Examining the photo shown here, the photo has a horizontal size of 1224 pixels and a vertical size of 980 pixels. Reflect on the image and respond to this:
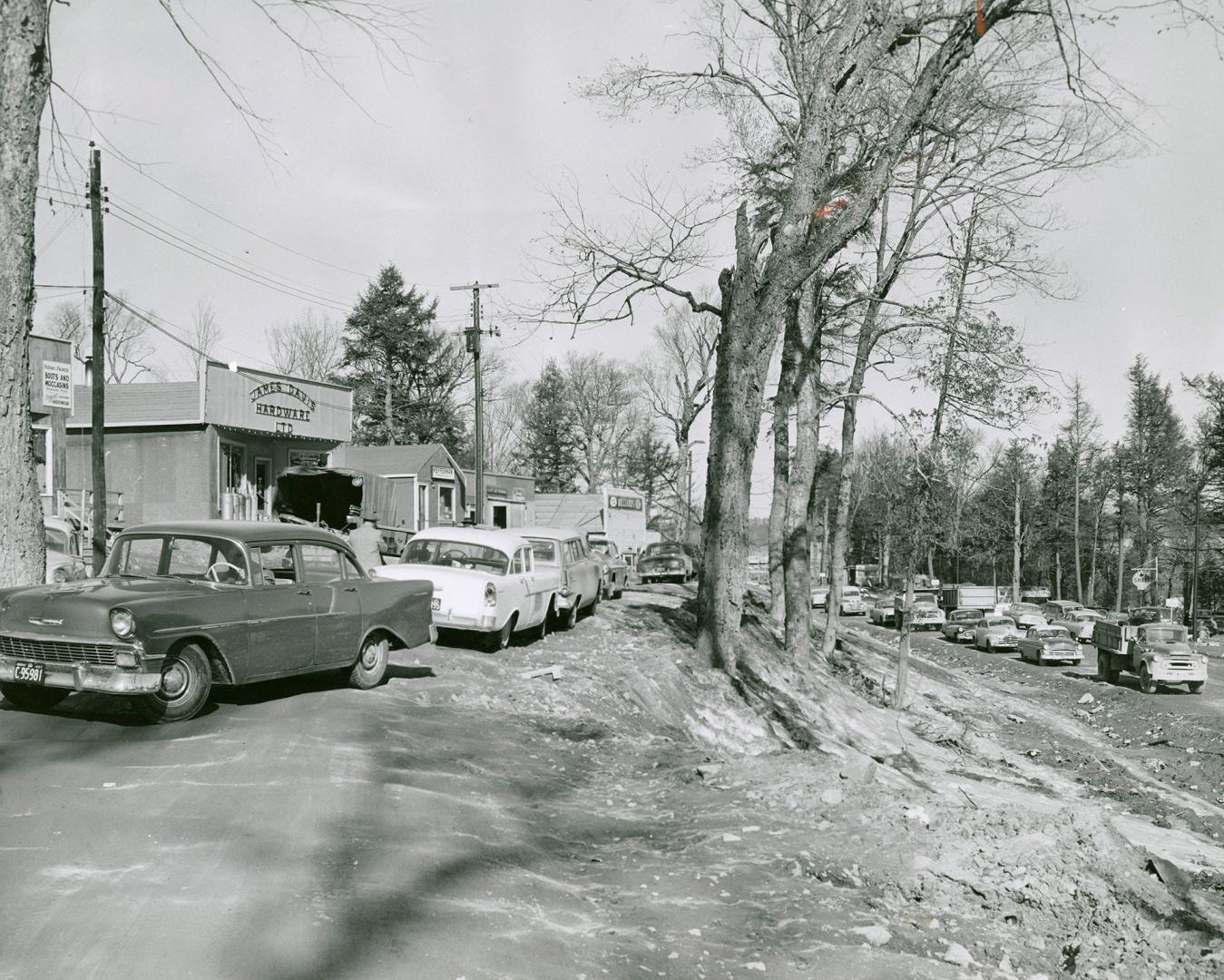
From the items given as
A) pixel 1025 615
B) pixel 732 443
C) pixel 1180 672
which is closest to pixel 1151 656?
pixel 1180 672

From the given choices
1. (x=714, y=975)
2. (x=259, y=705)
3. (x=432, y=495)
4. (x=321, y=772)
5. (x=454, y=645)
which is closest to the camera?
(x=714, y=975)

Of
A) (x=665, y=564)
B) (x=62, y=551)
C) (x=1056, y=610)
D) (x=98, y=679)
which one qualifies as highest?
(x=62, y=551)

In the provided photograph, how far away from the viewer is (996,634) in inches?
1618

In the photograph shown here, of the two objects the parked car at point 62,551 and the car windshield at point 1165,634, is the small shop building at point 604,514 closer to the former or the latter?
the car windshield at point 1165,634

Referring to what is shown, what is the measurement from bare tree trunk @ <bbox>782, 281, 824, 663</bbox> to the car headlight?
14.5 m

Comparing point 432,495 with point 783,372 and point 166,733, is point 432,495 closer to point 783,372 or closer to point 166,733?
point 783,372

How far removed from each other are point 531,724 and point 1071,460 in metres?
68.2

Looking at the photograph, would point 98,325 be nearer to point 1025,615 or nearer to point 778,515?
point 778,515

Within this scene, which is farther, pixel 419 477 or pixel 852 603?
pixel 852 603

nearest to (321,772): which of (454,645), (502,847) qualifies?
(502,847)

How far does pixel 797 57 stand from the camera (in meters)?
17.8

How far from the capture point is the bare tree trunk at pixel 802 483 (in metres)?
20.1

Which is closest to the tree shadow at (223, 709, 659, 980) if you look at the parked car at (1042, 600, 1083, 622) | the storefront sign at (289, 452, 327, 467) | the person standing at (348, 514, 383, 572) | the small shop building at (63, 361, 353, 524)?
the person standing at (348, 514, 383, 572)

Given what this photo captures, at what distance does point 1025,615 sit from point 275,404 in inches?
1361
